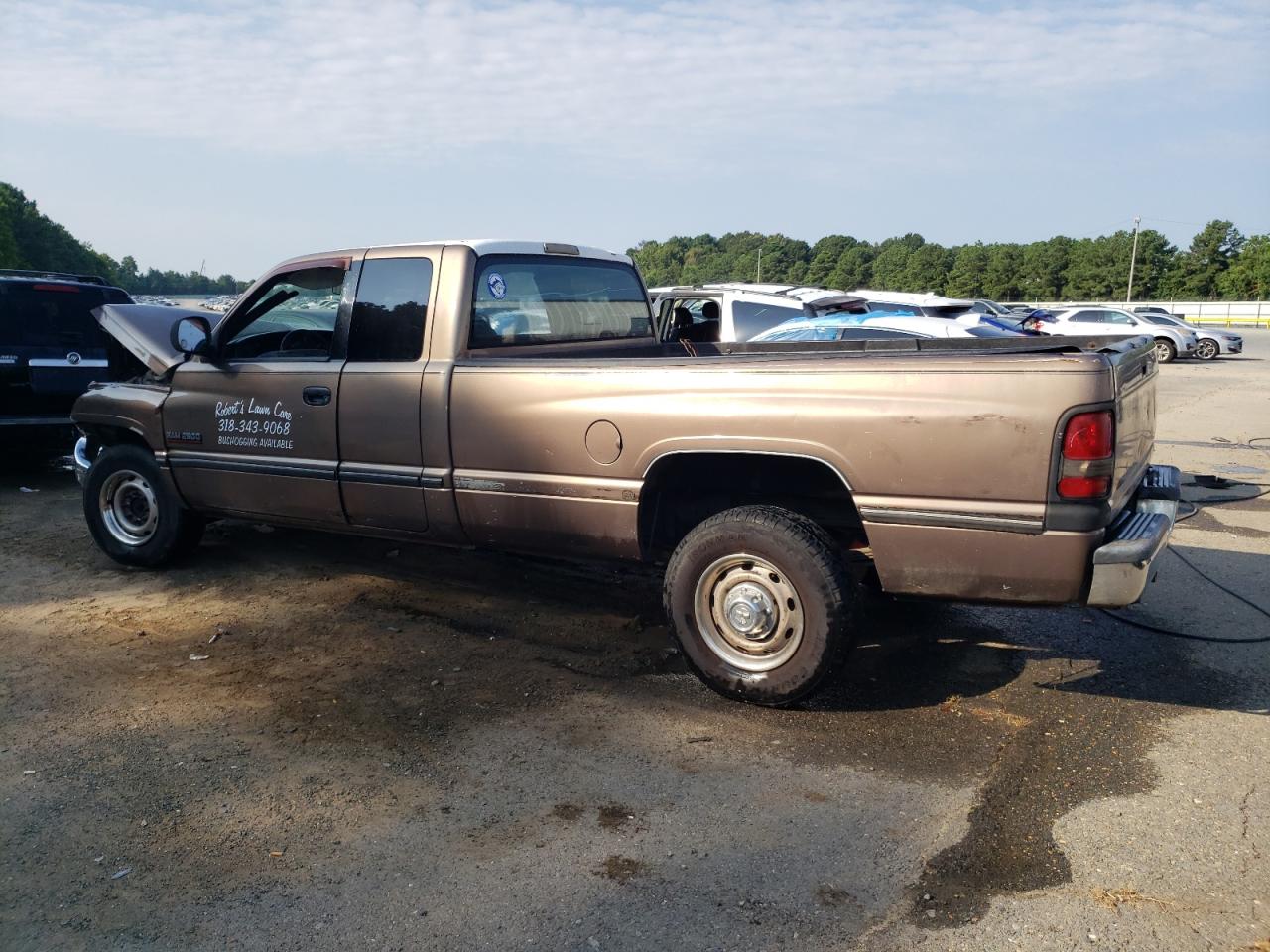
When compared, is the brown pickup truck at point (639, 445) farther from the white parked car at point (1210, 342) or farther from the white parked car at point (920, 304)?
the white parked car at point (1210, 342)

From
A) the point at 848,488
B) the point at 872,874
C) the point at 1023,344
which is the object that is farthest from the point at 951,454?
the point at 872,874

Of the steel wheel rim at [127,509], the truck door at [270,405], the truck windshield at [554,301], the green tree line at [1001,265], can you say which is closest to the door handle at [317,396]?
the truck door at [270,405]

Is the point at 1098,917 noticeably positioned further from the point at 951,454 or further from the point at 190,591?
the point at 190,591

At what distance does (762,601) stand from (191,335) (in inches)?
151

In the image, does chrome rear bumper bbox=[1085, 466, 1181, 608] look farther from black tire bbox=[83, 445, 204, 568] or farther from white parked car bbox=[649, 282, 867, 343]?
white parked car bbox=[649, 282, 867, 343]

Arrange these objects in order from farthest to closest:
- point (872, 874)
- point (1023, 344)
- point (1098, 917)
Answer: point (1023, 344) → point (872, 874) → point (1098, 917)

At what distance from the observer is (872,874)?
3.00m

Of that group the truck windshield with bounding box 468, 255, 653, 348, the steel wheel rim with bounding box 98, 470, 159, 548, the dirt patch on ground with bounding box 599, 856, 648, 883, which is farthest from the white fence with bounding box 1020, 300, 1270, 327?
the dirt patch on ground with bounding box 599, 856, 648, 883

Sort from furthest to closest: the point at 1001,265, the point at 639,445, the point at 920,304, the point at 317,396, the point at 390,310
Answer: the point at 1001,265
the point at 920,304
the point at 317,396
the point at 390,310
the point at 639,445

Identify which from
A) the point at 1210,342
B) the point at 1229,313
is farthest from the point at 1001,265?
the point at 1210,342

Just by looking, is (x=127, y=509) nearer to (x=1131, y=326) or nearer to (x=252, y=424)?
(x=252, y=424)

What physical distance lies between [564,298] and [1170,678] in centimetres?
363

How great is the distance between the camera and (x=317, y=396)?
525cm

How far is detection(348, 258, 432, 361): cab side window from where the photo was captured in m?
5.02
